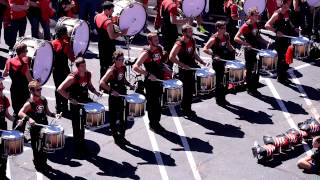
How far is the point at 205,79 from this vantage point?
1441cm

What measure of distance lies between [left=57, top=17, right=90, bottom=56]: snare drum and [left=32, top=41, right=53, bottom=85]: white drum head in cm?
121

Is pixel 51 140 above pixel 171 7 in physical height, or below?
below

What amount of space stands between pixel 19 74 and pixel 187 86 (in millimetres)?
3585

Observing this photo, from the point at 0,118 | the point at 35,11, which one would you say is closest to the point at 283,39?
the point at 35,11

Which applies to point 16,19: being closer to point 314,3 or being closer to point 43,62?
point 43,62

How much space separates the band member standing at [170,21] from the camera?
16891mm

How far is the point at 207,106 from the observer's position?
50.9 ft

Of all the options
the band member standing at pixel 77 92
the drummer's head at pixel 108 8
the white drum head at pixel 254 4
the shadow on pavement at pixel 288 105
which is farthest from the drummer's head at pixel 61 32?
the white drum head at pixel 254 4

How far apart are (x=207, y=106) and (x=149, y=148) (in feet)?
8.29

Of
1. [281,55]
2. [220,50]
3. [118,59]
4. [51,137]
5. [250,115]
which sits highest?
[118,59]

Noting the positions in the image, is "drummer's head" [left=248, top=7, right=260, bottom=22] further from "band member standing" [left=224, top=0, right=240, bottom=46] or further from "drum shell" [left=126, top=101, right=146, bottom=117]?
"drum shell" [left=126, top=101, right=146, bottom=117]

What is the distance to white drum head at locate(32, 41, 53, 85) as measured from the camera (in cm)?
1352

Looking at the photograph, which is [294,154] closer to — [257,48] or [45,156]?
[257,48]

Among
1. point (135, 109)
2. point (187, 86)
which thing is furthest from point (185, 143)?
point (187, 86)
